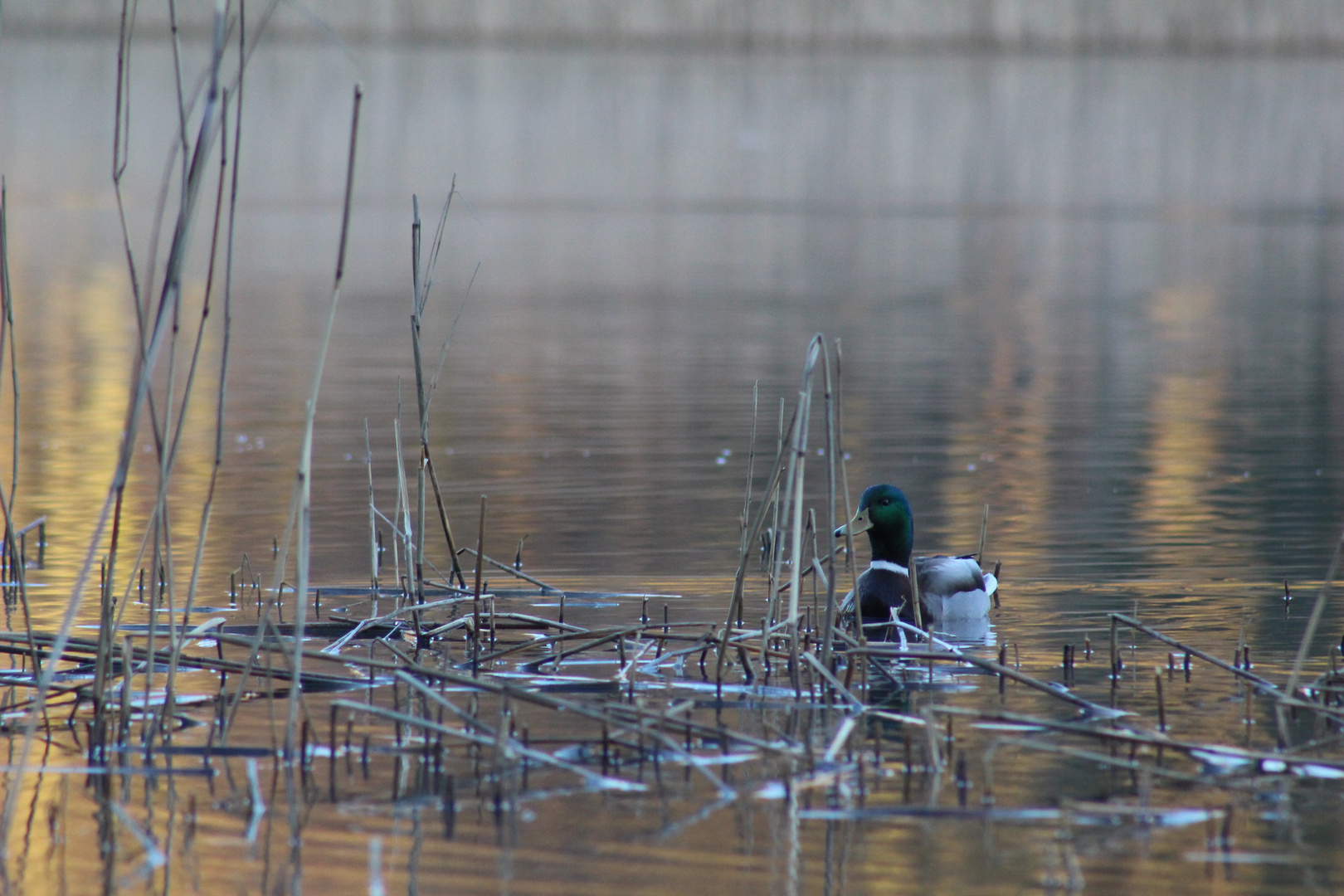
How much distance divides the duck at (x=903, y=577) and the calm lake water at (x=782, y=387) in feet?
0.88

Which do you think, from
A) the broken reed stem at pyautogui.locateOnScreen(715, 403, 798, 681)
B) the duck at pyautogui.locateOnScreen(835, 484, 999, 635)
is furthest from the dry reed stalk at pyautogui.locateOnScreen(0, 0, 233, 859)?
the duck at pyautogui.locateOnScreen(835, 484, 999, 635)

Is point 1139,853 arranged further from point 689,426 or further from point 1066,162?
point 1066,162

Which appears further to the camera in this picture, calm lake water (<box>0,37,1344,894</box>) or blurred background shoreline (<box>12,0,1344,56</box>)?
blurred background shoreline (<box>12,0,1344,56</box>)

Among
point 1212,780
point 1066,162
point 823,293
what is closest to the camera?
point 1212,780

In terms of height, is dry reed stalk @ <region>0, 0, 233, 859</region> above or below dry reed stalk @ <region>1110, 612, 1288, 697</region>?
Result: above

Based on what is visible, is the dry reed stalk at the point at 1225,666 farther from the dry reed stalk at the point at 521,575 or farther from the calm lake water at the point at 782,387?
the dry reed stalk at the point at 521,575

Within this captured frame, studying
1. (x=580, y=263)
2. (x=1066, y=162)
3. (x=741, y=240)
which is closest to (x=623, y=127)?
(x=1066, y=162)

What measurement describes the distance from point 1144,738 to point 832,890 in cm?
108

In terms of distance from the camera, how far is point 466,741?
5395 millimetres

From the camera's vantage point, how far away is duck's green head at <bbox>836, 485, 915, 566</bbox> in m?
7.51

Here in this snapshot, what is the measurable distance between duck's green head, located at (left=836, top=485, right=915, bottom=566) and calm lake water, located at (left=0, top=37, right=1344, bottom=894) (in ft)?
1.67

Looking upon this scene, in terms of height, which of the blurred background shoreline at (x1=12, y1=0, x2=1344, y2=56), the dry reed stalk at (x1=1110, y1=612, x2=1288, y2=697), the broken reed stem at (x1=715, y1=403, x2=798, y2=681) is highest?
the blurred background shoreline at (x1=12, y1=0, x2=1344, y2=56)

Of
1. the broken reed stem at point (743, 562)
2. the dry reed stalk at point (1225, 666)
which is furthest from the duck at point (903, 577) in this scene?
the dry reed stalk at point (1225, 666)

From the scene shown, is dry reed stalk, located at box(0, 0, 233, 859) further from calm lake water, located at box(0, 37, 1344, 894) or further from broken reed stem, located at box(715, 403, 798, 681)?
broken reed stem, located at box(715, 403, 798, 681)
